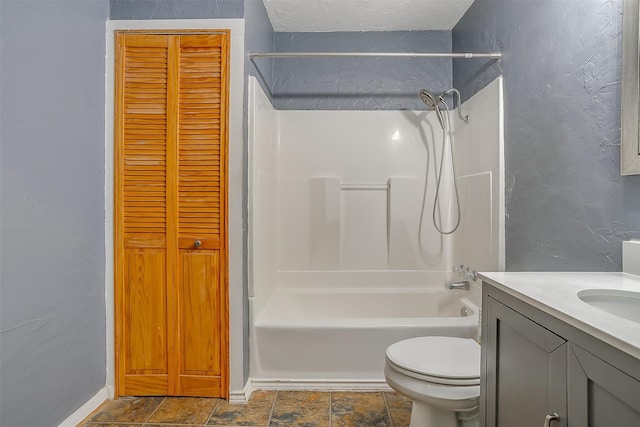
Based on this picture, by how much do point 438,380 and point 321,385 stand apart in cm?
89

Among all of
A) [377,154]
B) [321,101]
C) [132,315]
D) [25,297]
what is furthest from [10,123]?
[377,154]

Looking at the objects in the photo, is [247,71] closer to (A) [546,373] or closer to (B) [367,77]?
(B) [367,77]

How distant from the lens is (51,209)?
152cm

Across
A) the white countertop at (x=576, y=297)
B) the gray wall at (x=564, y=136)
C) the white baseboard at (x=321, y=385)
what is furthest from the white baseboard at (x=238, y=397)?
the gray wall at (x=564, y=136)

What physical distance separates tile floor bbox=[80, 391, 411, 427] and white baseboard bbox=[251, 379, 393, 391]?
0.10ft

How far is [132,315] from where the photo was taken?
192 centimetres

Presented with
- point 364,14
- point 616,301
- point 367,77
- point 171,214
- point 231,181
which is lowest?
point 616,301

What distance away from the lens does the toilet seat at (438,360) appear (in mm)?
1281

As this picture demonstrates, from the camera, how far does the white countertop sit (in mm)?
608

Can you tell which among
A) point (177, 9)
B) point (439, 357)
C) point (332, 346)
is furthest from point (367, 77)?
point (439, 357)

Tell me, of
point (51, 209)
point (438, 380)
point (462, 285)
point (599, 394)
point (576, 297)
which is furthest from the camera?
point (462, 285)

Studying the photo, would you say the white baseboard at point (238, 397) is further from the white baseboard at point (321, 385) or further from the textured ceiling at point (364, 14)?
the textured ceiling at point (364, 14)

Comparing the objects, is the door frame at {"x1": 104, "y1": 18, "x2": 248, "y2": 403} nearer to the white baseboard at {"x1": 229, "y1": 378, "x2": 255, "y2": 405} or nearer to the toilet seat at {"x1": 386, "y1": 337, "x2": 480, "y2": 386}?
the white baseboard at {"x1": 229, "y1": 378, "x2": 255, "y2": 405}

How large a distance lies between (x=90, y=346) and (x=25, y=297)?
0.52 metres
